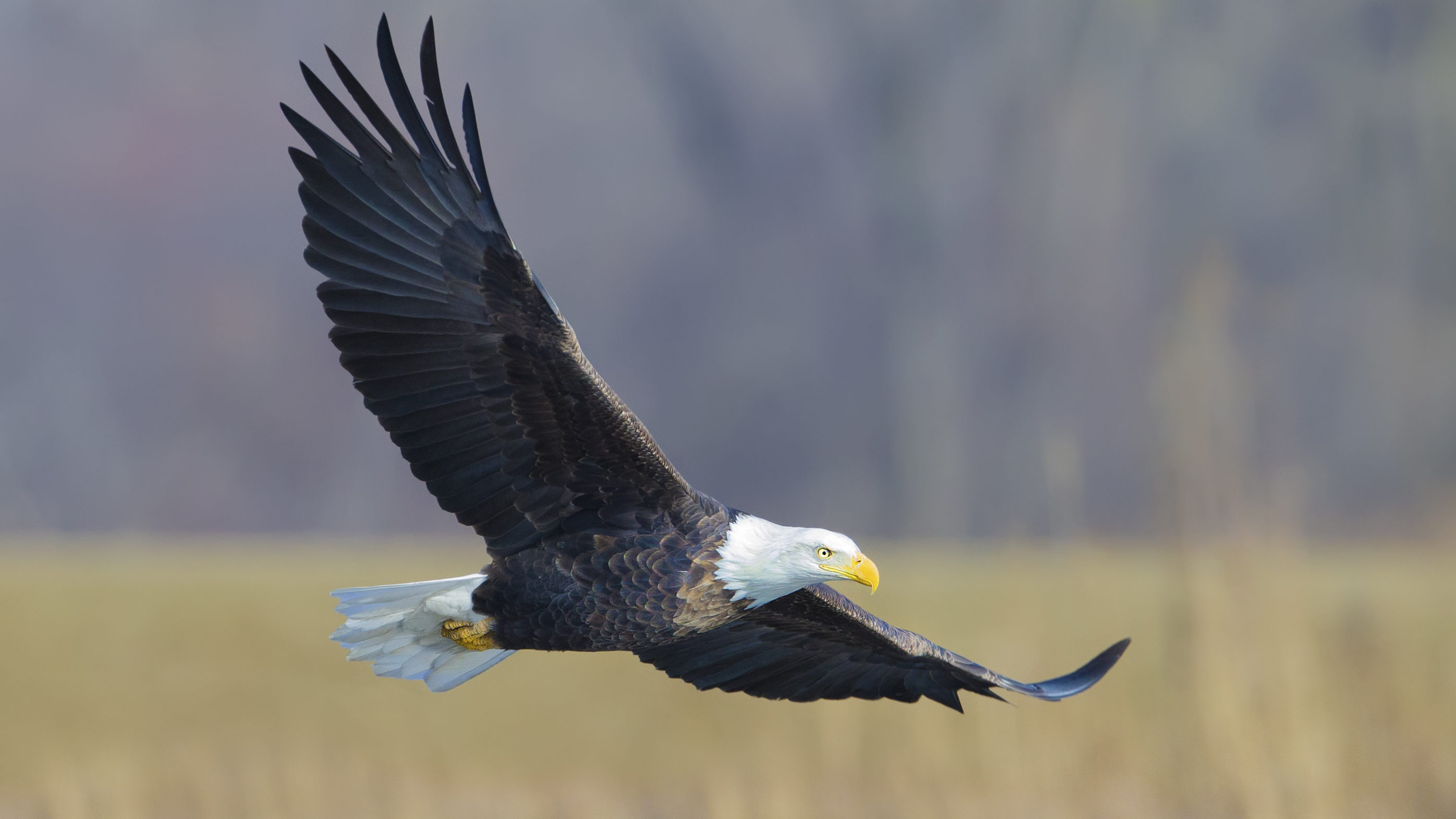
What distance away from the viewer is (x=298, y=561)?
1997 centimetres

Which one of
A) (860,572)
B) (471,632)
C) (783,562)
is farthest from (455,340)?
(860,572)

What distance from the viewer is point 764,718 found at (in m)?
11.5

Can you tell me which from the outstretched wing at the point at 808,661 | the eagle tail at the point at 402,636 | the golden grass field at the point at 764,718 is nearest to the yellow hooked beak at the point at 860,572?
the outstretched wing at the point at 808,661

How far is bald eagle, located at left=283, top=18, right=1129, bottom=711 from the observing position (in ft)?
16.9

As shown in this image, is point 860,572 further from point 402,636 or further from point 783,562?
point 402,636

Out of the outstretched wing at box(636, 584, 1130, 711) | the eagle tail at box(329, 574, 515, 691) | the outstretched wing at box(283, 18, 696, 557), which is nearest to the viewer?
the outstretched wing at box(283, 18, 696, 557)

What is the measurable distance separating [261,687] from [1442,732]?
32.6ft

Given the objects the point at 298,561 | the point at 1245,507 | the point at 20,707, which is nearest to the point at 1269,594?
the point at 1245,507

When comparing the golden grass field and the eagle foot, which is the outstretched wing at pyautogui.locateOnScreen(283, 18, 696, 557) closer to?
the eagle foot

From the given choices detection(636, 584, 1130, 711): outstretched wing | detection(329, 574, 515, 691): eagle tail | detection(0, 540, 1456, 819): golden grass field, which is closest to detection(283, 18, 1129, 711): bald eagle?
detection(329, 574, 515, 691): eagle tail

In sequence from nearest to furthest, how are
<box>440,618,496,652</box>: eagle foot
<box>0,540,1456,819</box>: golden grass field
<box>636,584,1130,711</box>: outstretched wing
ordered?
1. <box>440,618,496,652</box>: eagle foot
2. <box>636,584,1130,711</box>: outstretched wing
3. <box>0,540,1456,819</box>: golden grass field

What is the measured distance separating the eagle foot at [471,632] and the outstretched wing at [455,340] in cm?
46

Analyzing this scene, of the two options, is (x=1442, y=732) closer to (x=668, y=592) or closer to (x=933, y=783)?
(x=933, y=783)

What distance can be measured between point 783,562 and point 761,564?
0.25 ft
